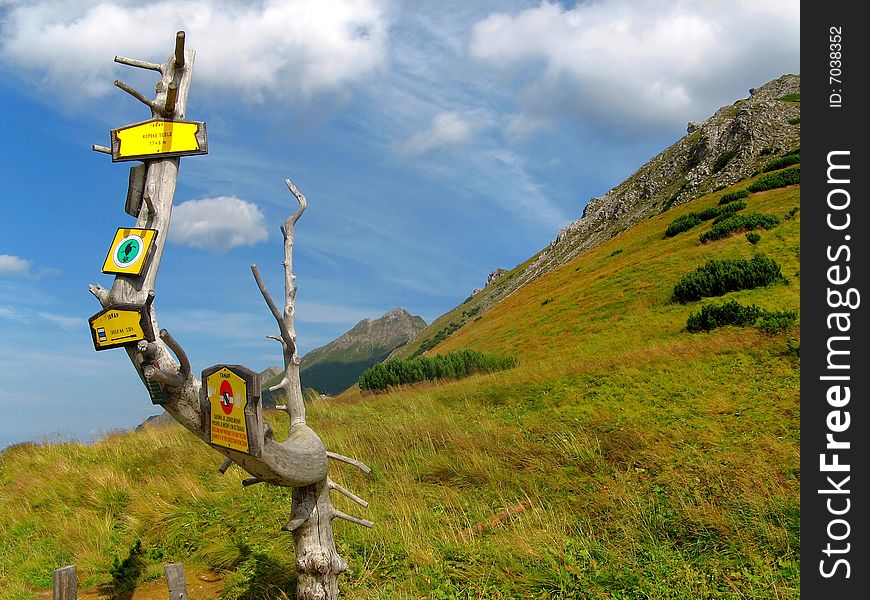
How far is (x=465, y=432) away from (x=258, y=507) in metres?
3.94

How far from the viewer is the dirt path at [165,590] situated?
283 inches

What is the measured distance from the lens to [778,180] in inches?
1224

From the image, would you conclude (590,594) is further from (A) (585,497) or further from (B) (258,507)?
(B) (258,507)

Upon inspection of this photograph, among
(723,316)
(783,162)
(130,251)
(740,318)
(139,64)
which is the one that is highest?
(783,162)

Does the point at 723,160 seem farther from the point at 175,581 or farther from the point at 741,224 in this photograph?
the point at 175,581

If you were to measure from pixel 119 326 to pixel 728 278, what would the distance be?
19741 millimetres

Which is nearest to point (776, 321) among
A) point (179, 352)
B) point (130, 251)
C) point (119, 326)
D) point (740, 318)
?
point (740, 318)

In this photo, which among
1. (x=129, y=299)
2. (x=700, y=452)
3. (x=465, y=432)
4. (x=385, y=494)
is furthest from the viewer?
(x=465, y=432)

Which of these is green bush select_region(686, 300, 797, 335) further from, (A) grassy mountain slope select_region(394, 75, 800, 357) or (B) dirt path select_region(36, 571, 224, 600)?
(A) grassy mountain slope select_region(394, 75, 800, 357)

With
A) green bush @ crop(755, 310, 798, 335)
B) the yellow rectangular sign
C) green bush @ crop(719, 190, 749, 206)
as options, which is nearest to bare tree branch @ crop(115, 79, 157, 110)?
the yellow rectangular sign

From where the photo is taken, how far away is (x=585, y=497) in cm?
764

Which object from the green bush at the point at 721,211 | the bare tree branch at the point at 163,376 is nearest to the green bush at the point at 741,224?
the green bush at the point at 721,211

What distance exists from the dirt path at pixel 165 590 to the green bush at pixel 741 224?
82.7 ft
